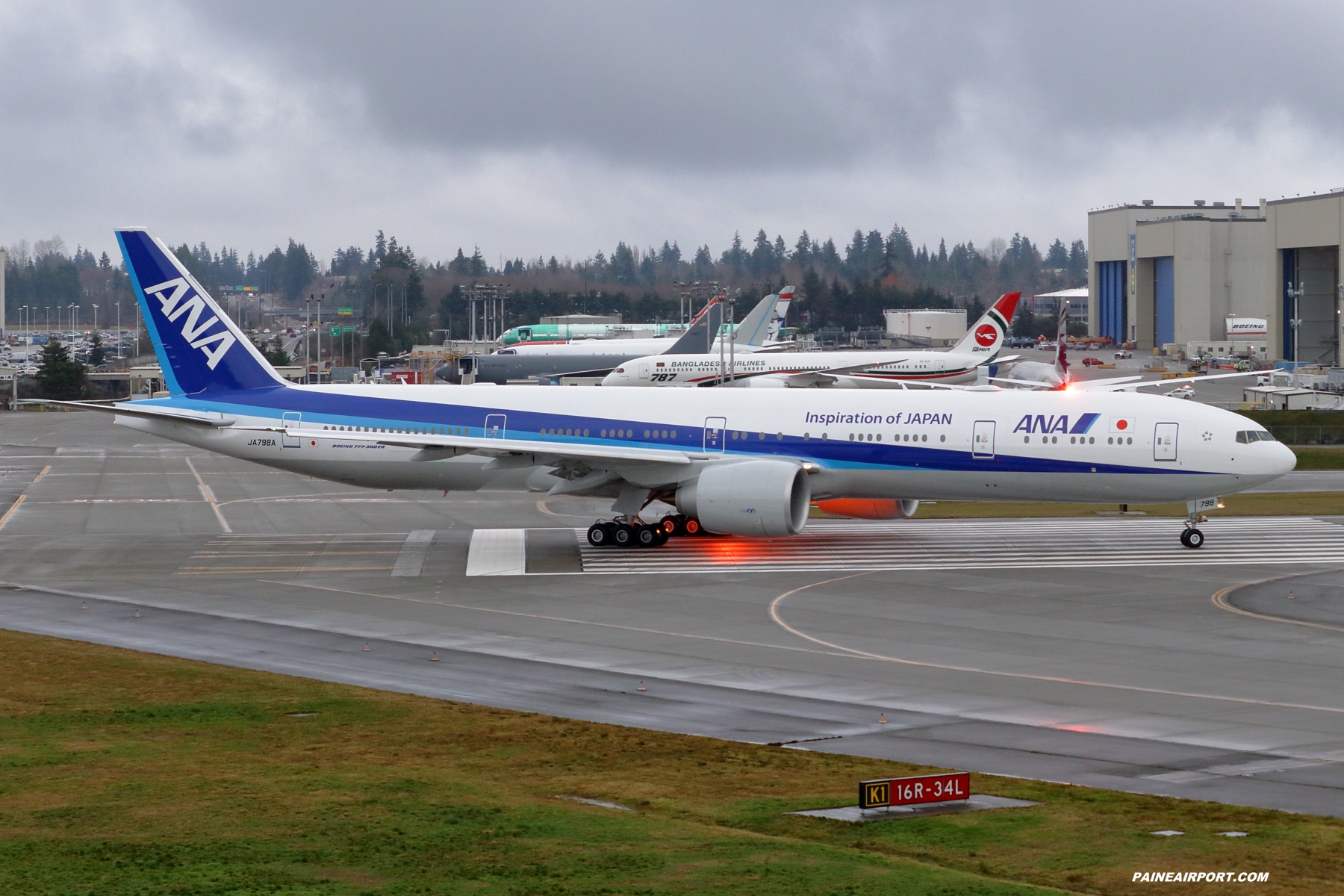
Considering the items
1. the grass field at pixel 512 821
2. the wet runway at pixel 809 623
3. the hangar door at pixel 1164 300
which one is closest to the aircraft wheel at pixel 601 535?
the wet runway at pixel 809 623

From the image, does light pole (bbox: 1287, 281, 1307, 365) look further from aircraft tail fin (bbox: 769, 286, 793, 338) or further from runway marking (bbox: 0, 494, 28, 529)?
runway marking (bbox: 0, 494, 28, 529)

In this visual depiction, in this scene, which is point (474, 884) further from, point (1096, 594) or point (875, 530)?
point (875, 530)

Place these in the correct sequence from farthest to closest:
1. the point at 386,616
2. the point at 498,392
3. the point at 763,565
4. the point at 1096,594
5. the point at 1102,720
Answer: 1. the point at 498,392
2. the point at 763,565
3. the point at 1096,594
4. the point at 386,616
5. the point at 1102,720

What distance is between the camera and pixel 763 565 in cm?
3797

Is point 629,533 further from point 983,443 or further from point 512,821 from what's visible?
point 512,821

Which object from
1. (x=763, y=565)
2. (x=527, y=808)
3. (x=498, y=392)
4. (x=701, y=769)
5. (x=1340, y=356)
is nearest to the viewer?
(x=527, y=808)

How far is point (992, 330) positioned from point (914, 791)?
83.1m

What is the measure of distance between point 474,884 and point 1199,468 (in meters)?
30.7

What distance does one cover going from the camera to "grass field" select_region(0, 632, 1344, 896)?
12852 millimetres

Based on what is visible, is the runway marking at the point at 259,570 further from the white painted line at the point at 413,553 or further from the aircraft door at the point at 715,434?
the aircraft door at the point at 715,434

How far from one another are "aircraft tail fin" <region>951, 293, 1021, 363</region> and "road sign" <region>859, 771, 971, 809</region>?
81.2m

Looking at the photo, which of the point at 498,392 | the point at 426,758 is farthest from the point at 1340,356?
the point at 426,758

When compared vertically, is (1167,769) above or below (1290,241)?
below

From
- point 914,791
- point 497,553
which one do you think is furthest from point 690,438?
point 914,791
